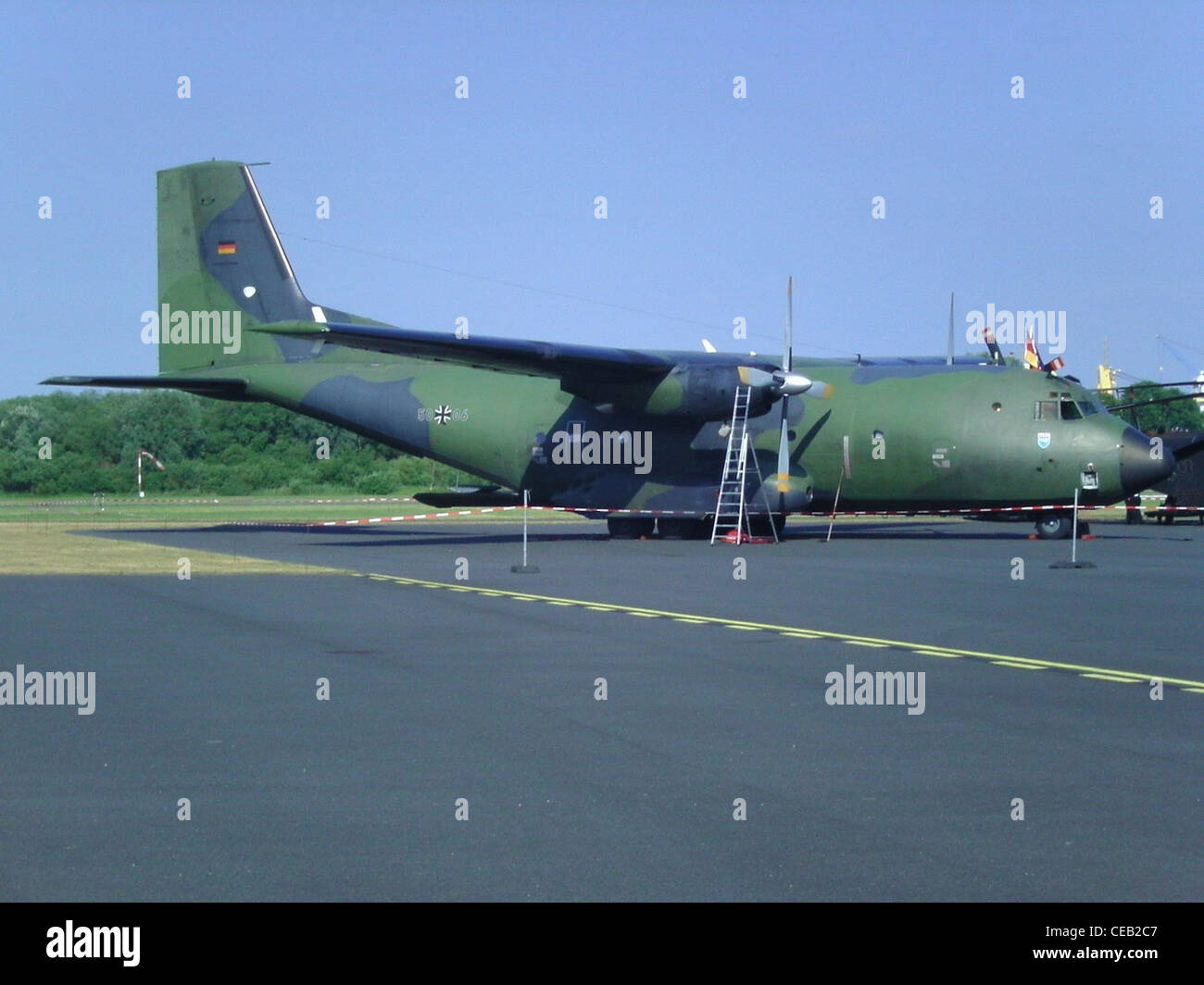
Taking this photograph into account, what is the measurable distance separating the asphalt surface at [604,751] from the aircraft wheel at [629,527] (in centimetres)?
1568

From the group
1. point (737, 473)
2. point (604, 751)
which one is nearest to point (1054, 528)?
point (737, 473)

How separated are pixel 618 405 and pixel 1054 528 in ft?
33.0

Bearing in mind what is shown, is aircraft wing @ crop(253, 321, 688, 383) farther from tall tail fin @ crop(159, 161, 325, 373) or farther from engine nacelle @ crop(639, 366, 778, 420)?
tall tail fin @ crop(159, 161, 325, 373)

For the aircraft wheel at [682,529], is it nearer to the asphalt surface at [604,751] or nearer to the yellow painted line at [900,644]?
the yellow painted line at [900,644]

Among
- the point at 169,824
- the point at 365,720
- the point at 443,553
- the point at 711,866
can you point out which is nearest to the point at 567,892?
the point at 711,866

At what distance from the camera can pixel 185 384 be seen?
34.6m

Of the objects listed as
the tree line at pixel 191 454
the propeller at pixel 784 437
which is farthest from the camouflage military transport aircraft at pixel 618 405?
the tree line at pixel 191 454

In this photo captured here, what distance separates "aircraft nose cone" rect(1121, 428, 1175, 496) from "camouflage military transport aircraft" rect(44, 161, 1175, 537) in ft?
0.12

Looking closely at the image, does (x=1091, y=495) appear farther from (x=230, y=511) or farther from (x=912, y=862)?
(x=230, y=511)

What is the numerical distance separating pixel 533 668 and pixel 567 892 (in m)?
6.80

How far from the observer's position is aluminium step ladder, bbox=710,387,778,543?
31.5 m

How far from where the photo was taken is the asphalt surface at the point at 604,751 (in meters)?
6.29

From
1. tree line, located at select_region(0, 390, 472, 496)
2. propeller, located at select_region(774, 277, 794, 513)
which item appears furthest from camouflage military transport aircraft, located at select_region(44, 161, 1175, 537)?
tree line, located at select_region(0, 390, 472, 496)

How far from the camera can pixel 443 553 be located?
97.0 ft
